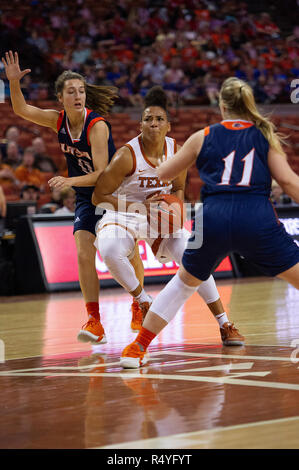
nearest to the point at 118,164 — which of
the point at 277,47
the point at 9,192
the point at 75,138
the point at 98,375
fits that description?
the point at 75,138

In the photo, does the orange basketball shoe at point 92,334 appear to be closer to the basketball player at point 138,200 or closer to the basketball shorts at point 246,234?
the basketball player at point 138,200

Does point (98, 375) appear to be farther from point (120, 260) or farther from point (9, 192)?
point (9, 192)

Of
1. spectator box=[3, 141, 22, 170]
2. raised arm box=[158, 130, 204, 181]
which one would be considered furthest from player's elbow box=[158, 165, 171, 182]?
spectator box=[3, 141, 22, 170]

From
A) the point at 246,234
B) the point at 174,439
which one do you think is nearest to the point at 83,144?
the point at 246,234

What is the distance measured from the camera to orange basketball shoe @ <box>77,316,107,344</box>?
5355mm

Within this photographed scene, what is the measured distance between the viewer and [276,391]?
11.8 feet

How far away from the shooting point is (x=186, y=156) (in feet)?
13.7

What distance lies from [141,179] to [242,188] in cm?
164

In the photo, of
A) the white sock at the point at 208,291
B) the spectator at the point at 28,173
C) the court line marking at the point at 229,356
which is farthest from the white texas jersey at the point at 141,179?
the spectator at the point at 28,173

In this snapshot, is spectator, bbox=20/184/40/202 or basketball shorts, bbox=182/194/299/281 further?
spectator, bbox=20/184/40/202

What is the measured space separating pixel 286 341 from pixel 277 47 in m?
17.0

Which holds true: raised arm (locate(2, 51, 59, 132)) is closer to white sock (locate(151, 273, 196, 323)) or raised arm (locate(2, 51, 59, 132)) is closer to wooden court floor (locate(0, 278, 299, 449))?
wooden court floor (locate(0, 278, 299, 449))

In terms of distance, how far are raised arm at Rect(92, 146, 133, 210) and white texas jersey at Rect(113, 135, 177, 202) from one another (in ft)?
0.20

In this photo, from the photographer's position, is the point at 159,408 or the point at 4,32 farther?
the point at 4,32
